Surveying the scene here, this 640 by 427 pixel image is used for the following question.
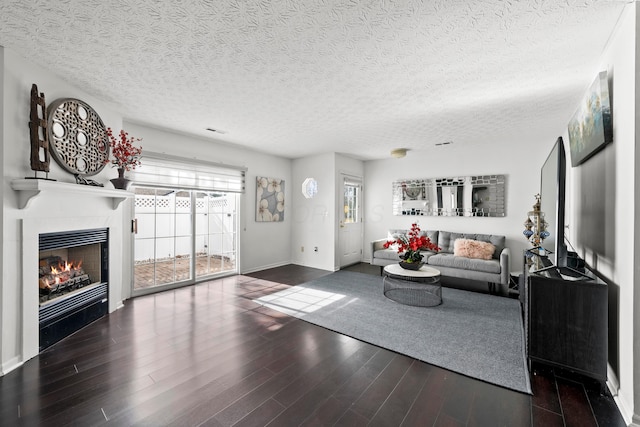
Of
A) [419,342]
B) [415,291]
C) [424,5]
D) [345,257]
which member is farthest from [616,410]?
[345,257]

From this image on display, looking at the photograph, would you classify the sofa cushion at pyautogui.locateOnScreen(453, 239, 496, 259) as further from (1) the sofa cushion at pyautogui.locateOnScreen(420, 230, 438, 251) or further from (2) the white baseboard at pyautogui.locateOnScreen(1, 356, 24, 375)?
(2) the white baseboard at pyautogui.locateOnScreen(1, 356, 24, 375)

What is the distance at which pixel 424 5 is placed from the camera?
1.58 metres

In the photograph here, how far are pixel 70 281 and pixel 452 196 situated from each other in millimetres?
5749

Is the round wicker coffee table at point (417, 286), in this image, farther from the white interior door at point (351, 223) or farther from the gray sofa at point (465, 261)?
the white interior door at point (351, 223)

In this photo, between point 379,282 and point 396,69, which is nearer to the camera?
point 396,69

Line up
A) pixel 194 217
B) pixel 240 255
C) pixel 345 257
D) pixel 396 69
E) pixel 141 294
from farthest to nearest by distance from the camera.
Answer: pixel 345 257 < pixel 240 255 < pixel 194 217 < pixel 141 294 < pixel 396 69

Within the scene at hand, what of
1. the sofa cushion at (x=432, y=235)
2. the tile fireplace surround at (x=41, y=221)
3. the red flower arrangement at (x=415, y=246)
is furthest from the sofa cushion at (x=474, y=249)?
the tile fireplace surround at (x=41, y=221)

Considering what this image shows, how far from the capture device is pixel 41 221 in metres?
2.34

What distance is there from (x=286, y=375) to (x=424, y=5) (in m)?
2.62

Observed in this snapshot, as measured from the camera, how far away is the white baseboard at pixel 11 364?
6.54 feet

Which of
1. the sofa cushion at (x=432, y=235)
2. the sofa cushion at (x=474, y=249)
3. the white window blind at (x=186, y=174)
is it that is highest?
the white window blind at (x=186, y=174)

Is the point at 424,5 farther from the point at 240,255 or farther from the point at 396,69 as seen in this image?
the point at 240,255

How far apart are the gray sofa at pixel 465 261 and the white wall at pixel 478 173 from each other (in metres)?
0.29

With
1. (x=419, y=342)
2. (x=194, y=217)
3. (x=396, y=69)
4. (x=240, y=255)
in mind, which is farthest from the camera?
(x=240, y=255)
